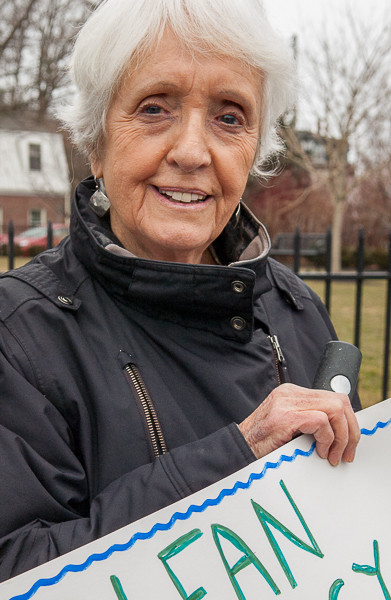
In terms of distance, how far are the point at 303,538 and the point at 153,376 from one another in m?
0.47

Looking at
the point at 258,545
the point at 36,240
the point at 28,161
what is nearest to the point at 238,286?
the point at 258,545

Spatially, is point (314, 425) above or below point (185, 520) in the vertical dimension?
above

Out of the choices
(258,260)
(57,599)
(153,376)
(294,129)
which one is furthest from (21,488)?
(294,129)

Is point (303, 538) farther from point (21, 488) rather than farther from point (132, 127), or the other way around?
point (132, 127)

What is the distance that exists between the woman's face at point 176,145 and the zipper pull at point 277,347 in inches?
12.7

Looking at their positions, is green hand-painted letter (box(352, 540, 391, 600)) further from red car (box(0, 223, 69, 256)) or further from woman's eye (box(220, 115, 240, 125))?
red car (box(0, 223, 69, 256))

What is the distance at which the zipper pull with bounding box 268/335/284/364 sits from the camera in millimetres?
1454

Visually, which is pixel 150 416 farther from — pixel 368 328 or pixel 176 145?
pixel 368 328

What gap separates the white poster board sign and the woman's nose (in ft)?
2.31

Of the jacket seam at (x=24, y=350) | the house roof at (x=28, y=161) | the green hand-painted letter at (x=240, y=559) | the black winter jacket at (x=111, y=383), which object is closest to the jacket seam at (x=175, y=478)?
the black winter jacket at (x=111, y=383)

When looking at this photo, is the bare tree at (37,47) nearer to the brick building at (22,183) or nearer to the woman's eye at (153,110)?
the woman's eye at (153,110)

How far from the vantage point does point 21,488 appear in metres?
0.99

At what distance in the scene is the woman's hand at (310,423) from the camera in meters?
1.02

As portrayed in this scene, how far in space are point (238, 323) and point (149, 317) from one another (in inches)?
8.7
